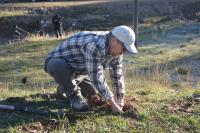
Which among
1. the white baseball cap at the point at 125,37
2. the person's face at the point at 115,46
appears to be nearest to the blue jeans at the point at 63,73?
the person's face at the point at 115,46

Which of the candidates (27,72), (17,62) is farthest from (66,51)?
(17,62)

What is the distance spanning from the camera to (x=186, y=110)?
7.37 m

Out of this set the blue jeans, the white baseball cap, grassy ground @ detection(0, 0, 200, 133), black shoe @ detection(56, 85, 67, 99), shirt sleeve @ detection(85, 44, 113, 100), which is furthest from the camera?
black shoe @ detection(56, 85, 67, 99)

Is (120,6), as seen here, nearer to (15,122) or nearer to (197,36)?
(197,36)

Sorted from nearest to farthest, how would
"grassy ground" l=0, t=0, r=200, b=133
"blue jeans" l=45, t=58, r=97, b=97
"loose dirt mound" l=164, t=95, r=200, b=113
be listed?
1. "grassy ground" l=0, t=0, r=200, b=133
2. "blue jeans" l=45, t=58, r=97, b=97
3. "loose dirt mound" l=164, t=95, r=200, b=113

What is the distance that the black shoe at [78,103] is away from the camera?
22.6ft

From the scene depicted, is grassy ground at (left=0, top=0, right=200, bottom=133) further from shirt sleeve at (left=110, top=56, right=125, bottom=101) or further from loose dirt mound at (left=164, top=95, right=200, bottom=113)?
shirt sleeve at (left=110, top=56, right=125, bottom=101)

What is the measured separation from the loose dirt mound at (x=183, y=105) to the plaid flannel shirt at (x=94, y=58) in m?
0.87

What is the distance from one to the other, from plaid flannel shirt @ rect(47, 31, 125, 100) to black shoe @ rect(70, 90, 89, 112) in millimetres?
340

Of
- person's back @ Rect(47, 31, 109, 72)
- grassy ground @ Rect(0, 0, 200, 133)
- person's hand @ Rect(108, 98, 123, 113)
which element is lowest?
grassy ground @ Rect(0, 0, 200, 133)

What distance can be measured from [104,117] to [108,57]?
2.60ft

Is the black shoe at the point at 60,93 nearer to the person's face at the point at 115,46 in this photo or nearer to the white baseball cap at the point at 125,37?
the person's face at the point at 115,46

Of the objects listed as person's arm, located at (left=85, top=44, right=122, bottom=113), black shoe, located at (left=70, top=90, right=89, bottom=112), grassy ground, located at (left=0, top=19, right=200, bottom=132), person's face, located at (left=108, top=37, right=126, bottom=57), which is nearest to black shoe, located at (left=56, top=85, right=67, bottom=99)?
grassy ground, located at (left=0, top=19, right=200, bottom=132)

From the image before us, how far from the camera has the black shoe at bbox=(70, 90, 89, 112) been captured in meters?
6.88
